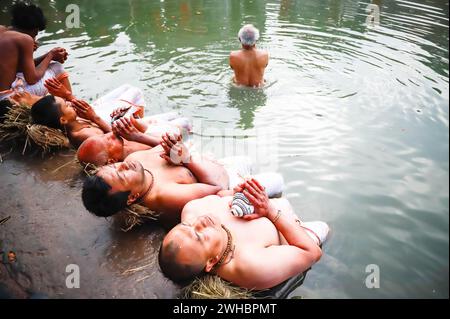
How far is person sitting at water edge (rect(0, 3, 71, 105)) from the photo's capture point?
4812 millimetres

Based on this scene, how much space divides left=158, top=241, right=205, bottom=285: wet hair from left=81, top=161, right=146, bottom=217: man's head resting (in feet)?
2.85

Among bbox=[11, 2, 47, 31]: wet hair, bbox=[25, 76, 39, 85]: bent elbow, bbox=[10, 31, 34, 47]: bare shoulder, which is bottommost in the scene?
bbox=[25, 76, 39, 85]: bent elbow

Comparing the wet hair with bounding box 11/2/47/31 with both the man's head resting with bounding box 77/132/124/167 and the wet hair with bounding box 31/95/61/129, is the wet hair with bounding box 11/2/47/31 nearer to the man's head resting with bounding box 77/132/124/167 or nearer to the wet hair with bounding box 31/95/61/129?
the wet hair with bounding box 31/95/61/129

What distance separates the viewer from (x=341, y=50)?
866 cm

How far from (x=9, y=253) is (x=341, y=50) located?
28.3 ft

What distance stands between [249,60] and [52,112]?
3899 mm

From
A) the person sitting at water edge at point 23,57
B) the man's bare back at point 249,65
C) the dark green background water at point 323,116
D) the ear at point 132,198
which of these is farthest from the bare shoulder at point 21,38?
the man's bare back at point 249,65

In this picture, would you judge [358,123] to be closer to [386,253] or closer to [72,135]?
[386,253]

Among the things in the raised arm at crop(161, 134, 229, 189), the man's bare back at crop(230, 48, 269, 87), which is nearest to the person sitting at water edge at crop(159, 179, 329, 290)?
the raised arm at crop(161, 134, 229, 189)

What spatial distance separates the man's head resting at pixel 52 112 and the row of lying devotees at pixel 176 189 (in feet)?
0.04

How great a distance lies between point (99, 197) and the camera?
9.65 feet

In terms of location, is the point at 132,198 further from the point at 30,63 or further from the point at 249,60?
the point at 249,60

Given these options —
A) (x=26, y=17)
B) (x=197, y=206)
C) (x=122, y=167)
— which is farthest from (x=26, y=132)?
(x=197, y=206)
